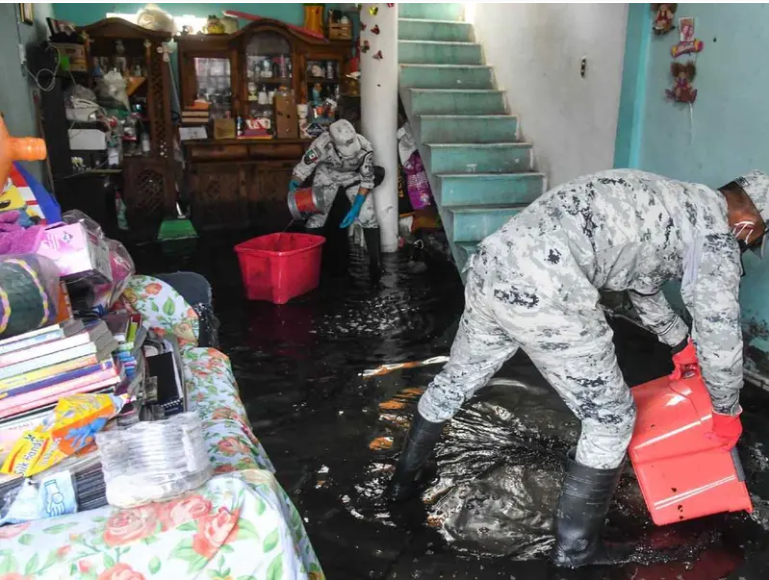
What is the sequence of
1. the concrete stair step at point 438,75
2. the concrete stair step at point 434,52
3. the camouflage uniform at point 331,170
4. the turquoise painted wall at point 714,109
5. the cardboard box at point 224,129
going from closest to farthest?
the turquoise painted wall at point 714,109, the camouflage uniform at point 331,170, the concrete stair step at point 438,75, the concrete stair step at point 434,52, the cardboard box at point 224,129

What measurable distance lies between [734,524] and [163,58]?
6115mm

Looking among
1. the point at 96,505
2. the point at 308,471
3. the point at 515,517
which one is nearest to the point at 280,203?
the point at 308,471

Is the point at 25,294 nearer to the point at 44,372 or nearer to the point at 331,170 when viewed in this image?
the point at 44,372

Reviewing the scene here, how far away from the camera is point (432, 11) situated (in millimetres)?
5961

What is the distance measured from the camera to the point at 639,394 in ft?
6.86

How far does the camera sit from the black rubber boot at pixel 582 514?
1881 millimetres

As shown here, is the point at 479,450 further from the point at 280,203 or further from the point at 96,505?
the point at 280,203

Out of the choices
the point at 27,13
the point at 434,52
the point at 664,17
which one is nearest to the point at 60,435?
the point at 664,17

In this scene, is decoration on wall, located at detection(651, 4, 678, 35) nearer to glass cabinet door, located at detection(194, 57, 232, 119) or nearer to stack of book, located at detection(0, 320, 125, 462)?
stack of book, located at detection(0, 320, 125, 462)

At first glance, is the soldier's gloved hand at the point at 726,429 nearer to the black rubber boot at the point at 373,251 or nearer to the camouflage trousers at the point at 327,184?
the black rubber boot at the point at 373,251

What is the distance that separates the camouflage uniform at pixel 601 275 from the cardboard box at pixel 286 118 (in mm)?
5408

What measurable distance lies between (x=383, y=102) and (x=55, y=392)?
15.4 ft

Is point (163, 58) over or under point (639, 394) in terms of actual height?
over

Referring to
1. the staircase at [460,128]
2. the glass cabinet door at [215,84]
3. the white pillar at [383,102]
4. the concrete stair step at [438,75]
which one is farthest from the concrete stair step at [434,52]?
the glass cabinet door at [215,84]
